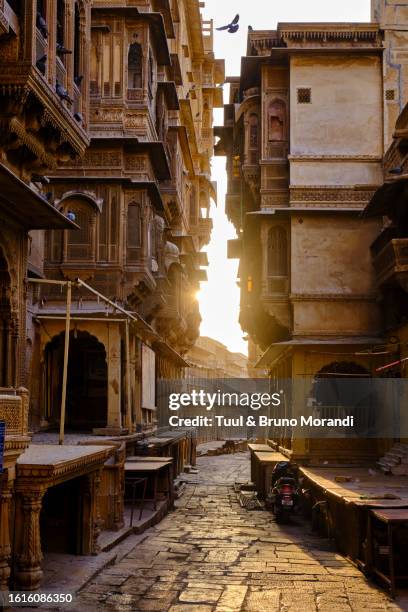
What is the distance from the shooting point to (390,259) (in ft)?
67.0

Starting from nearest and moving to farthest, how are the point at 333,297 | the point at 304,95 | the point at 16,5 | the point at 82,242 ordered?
the point at 16,5
the point at 82,242
the point at 333,297
the point at 304,95

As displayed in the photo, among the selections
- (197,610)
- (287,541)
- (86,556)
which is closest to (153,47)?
(287,541)

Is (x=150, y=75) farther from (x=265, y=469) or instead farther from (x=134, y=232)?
(x=265, y=469)

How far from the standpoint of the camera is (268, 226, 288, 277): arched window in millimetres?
24953

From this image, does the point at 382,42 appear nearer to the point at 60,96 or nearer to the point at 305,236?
the point at 305,236

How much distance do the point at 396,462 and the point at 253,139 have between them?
38.3 feet

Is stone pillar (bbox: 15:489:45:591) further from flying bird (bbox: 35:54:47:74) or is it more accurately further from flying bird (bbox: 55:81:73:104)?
flying bird (bbox: 55:81:73:104)

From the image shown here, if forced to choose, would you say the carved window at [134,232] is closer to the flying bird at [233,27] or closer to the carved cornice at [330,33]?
the carved cornice at [330,33]

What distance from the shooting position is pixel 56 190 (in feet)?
71.4

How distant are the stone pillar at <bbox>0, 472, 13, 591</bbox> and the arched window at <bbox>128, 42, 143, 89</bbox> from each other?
15.1 meters

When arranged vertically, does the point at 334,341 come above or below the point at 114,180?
below

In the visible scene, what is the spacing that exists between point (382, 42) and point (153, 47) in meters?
6.83

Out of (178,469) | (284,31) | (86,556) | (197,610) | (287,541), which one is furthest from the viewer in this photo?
(178,469)

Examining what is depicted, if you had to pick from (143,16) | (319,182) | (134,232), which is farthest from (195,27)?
(134,232)
